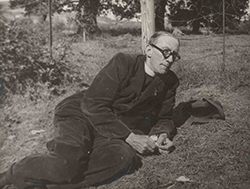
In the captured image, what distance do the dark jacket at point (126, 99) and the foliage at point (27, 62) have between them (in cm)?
184

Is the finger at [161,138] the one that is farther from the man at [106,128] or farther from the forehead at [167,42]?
the forehead at [167,42]

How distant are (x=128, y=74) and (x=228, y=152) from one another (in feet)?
3.94

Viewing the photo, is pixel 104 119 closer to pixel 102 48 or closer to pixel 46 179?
pixel 46 179

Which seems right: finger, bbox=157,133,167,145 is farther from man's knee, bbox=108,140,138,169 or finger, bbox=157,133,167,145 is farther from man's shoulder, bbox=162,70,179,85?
man's shoulder, bbox=162,70,179,85

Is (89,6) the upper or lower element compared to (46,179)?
upper

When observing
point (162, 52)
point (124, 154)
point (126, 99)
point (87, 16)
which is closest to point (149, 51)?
point (162, 52)

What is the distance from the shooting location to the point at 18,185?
202 cm

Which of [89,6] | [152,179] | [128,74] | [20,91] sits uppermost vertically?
[89,6]

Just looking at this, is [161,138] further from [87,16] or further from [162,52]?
[87,16]

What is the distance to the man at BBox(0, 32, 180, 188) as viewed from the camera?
6.72 ft

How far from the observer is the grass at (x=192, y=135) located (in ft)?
7.31

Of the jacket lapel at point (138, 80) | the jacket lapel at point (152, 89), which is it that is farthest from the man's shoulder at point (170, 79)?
the jacket lapel at point (138, 80)

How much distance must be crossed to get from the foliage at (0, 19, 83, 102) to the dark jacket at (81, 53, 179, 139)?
1838 millimetres

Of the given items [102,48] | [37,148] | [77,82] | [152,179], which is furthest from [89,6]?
[152,179]
